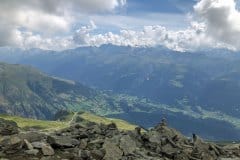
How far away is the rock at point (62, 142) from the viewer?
4522cm

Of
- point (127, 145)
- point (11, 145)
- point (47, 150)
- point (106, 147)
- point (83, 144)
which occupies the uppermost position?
point (127, 145)

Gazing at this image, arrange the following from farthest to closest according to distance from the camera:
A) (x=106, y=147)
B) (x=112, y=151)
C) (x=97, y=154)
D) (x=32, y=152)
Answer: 1. (x=106, y=147)
2. (x=112, y=151)
3. (x=97, y=154)
4. (x=32, y=152)

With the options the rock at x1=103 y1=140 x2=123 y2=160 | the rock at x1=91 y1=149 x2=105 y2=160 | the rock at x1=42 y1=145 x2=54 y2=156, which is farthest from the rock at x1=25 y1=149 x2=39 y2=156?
the rock at x1=103 y1=140 x2=123 y2=160

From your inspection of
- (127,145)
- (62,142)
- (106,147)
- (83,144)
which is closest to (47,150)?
(62,142)

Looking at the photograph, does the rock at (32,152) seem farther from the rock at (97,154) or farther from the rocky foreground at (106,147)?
the rock at (97,154)

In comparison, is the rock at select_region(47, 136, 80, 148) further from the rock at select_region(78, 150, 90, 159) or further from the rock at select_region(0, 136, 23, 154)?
the rock at select_region(0, 136, 23, 154)

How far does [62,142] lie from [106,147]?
17.1ft

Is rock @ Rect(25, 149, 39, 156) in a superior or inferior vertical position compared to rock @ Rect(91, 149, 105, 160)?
inferior

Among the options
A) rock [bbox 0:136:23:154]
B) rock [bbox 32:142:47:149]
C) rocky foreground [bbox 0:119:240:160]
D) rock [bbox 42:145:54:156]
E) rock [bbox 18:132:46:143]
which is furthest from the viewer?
rock [bbox 18:132:46:143]

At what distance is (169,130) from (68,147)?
51.7ft

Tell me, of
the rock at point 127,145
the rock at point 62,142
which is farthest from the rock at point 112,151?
the rock at point 62,142

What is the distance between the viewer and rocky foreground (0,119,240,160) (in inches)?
1673

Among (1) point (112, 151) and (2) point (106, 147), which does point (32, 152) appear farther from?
(1) point (112, 151)

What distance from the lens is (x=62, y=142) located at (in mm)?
45688
